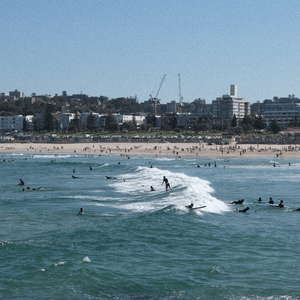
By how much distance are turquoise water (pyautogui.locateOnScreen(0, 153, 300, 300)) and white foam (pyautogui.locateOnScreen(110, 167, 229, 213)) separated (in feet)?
0.37

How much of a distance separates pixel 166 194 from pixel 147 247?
50.9 feet

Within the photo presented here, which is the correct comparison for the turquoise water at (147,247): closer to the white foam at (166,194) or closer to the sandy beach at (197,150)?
the white foam at (166,194)

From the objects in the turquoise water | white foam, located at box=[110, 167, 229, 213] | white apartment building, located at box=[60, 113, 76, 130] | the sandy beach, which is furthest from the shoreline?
white apartment building, located at box=[60, 113, 76, 130]

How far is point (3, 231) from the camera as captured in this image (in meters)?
22.3

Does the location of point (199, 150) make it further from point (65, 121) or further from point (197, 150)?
point (65, 121)

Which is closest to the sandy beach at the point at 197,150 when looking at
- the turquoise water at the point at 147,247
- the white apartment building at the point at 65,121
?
the turquoise water at the point at 147,247

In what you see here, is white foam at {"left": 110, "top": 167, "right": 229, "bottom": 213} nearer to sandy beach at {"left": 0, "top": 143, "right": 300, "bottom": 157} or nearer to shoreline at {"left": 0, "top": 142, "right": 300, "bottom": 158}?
shoreline at {"left": 0, "top": 142, "right": 300, "bottom": 158}

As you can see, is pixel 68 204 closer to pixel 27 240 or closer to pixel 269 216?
pixel 27 240

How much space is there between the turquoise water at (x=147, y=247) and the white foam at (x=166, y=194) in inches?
4.5

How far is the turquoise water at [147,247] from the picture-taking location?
14.9 meters

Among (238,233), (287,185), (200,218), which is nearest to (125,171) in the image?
(287,185)

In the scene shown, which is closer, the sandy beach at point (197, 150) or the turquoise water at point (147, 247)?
the turquoise water at point (147, 247)

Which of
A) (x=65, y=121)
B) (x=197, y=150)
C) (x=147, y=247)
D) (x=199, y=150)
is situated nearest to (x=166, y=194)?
(x=147, y=247)

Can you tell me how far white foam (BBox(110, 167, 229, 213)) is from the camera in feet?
95.7
